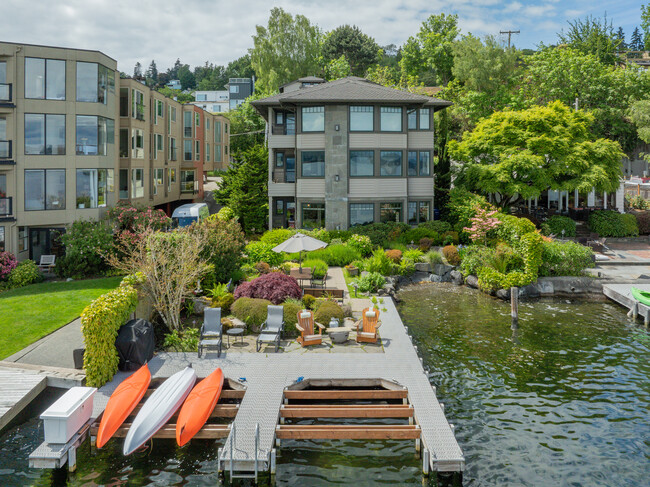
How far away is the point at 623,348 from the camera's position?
20078 millimetres

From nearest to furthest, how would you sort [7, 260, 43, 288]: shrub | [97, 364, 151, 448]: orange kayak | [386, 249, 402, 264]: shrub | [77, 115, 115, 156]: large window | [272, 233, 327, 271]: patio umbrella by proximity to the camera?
1. [97, 364, 151, 448]: orange kayak
2. [272, 233, 327, 271]: patio umbrella
3. [7, 260, 43, 288]: shrub
4. [386, 249, 402, 264]: shrub
5. [77, 115, 115, 156]: large window

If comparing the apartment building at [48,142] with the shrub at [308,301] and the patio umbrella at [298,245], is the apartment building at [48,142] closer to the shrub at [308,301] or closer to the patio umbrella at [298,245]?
the patio umbrella at [298,245]

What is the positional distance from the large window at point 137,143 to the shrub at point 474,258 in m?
23.6

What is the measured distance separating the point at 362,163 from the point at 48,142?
63.3 ft

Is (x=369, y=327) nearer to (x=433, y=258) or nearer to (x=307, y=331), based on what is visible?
(x=307, y=331)

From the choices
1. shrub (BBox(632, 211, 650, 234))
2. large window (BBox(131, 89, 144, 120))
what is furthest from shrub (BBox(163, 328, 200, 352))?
shrub (BBox(632, 211, 650, 234))

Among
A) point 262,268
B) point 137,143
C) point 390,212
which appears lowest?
point 262,268

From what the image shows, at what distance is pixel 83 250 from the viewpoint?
27.6 m

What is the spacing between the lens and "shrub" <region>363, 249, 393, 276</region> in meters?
28.7

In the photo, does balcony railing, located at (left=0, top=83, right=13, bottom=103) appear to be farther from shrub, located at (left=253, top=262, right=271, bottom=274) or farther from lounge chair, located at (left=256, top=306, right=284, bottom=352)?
lounge chair, located at (left=256, top=306, right=284, bottom=352)

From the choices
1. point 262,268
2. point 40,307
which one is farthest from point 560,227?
point 40,307

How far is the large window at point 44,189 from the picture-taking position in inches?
1158

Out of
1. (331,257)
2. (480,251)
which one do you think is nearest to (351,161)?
(331,257)

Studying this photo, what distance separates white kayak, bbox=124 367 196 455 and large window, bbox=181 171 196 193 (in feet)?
128
